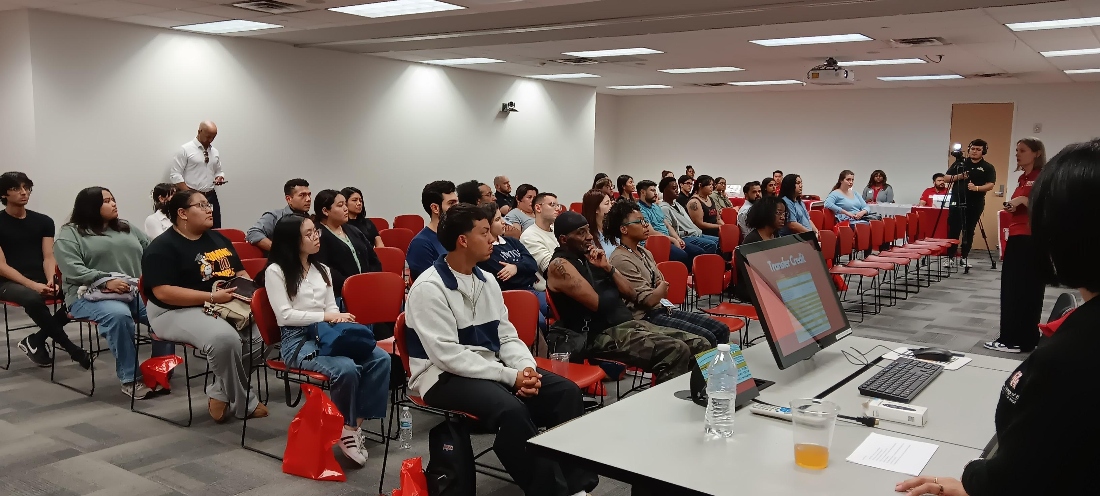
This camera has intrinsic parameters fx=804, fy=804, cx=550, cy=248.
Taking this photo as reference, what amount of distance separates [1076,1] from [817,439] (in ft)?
21.7

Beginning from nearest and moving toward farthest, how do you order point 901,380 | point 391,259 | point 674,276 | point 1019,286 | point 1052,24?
point 901,380, point 674,276, point 391,259, point 1019,286, point 1052,24

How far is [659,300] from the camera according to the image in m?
4.62

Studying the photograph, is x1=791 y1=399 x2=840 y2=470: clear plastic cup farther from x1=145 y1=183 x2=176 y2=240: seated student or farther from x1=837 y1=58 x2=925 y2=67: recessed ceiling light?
x1=837 y1=58 x2=925 y2=67: recessed ceiling light

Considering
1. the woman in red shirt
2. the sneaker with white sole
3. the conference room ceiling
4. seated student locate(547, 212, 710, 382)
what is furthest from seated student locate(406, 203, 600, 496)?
the sneaker with white sole

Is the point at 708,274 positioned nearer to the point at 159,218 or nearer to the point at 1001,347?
the point at 1001,347

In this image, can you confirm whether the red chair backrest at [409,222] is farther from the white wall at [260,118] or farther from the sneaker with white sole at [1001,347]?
the sneaker with white sole at [1001,347]

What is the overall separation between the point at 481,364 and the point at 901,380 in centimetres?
152

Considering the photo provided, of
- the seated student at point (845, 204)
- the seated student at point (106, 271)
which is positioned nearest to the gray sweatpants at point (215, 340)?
the seated student at point (106, 271)

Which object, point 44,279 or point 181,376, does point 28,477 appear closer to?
point 181,376

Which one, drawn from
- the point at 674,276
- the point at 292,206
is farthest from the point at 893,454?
the point at 292,206

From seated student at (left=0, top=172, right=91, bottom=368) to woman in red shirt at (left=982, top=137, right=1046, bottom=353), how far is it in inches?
263

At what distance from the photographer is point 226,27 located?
8.50 m

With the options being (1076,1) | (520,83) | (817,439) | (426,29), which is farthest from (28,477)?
(520,83)

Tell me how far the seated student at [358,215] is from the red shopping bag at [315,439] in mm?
2886
